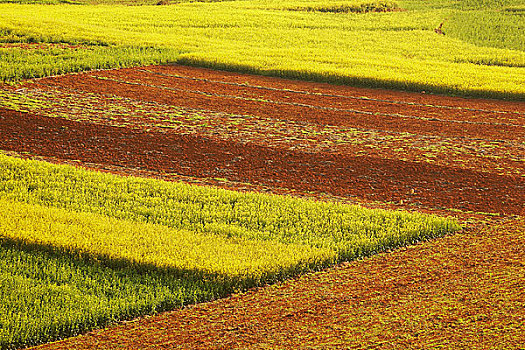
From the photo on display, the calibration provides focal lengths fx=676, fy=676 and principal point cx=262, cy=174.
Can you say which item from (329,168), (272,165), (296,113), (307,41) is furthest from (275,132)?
(307,41)

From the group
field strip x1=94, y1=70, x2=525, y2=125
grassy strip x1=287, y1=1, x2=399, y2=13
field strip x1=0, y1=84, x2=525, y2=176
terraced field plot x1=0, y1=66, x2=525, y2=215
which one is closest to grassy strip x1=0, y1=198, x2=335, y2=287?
terraced field plot x1=0, y1=66, x2=525, y2=215

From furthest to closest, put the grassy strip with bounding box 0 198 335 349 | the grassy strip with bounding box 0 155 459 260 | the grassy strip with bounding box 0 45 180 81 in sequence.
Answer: the grassy strip with bounding box 0 45 180 81
the grassy strip with bounding box 0 155 459 260
the grassy strip with bounding box 0 198 335 349

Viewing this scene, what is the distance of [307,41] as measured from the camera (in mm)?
36500

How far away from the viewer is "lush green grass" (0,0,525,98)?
26016 millimetres

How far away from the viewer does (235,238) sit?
1055cm

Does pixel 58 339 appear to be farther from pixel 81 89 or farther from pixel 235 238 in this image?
pixel 81 89

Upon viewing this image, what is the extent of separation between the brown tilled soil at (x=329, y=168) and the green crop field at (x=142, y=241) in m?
0.32

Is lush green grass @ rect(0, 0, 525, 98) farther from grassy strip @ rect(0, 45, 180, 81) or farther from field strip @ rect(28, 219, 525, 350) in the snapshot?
field strip @ rect(28, 219, 525, 350)

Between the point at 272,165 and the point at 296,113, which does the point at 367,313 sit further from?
the point at 296,113

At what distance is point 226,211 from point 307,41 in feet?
85.6

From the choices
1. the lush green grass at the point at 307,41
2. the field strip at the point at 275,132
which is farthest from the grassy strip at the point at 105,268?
the lush green grass at the point at 307,41

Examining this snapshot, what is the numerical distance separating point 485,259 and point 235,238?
150 inches

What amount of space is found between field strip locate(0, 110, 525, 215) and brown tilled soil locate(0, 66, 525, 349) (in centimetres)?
5

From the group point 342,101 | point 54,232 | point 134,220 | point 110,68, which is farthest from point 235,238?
point 110,68
